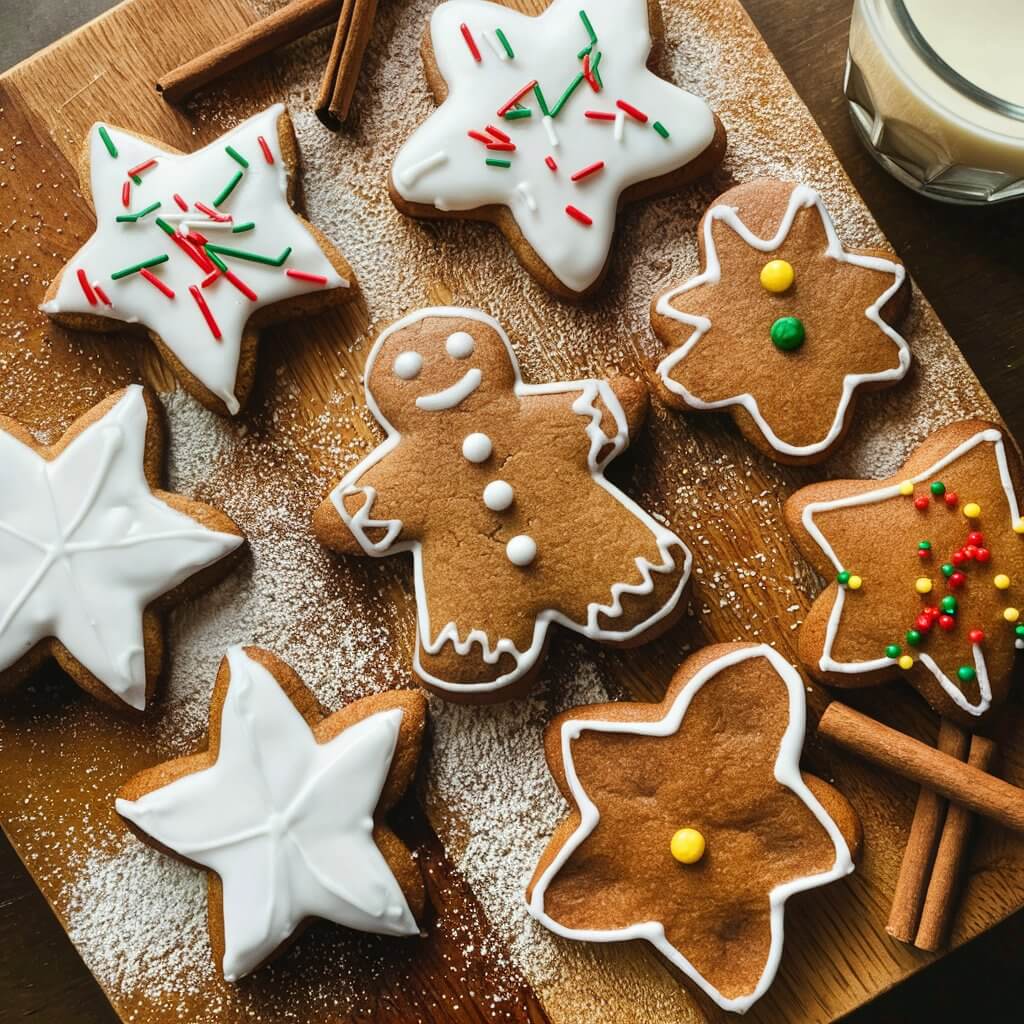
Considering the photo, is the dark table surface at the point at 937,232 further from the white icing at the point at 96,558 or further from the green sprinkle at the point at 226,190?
the white icing at the point at 96,558

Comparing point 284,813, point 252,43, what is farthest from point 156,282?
point 284,813

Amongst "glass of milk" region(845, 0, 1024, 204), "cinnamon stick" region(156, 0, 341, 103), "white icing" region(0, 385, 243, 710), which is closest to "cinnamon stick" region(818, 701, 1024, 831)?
"glass of milk" region(845, 0, 1024, 204)

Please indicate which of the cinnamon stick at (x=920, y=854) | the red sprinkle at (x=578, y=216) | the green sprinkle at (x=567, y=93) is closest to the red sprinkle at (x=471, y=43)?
the green sprinkle at (x=567, y=93)

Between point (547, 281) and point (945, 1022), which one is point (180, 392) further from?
point (945, 1022)

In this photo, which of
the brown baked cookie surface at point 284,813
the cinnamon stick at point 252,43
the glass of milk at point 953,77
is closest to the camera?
the glass of milk at point 953,77

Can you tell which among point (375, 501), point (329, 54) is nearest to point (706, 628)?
point (375, 501)

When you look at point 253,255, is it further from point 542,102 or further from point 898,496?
point 898,496
